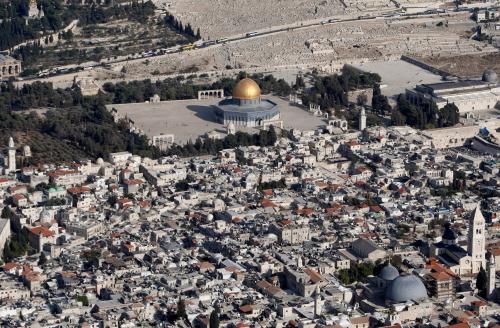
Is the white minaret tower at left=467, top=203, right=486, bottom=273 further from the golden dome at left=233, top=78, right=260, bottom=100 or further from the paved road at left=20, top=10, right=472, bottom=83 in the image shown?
the paved road at left=20, top=10, right=472, bottom=83

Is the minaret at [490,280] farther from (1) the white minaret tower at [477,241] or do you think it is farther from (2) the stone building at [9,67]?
(2) the stone building at [9,67]


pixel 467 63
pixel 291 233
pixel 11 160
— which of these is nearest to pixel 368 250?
pixel 291 233

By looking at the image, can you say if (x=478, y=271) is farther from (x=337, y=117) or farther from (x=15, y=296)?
(x=337, y=117)

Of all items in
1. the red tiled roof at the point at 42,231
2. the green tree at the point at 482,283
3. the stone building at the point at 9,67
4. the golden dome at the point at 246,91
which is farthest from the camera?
the stone building at the point at 9,67

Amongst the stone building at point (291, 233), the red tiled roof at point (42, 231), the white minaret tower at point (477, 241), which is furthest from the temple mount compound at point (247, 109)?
Result: the white minaret tower at point (477, 241)

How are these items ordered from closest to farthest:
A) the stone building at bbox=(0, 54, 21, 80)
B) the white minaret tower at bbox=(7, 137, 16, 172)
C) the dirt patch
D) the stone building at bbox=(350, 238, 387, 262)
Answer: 1. the stone building at bbox=(350, 238, 387, 262)
2. the white minaret tower at bbox=(7, 137, 16, 172)
3. the dirt patch
4. the stone building at bbox=(0, 54, 21, 80)

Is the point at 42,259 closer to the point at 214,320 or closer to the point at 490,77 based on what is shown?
the point at 214,320

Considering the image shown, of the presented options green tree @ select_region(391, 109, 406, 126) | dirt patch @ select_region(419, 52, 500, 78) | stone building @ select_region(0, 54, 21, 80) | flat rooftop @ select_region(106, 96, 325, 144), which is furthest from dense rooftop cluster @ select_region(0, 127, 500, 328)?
stone building @ select_region(0, 54, 21, 80)
